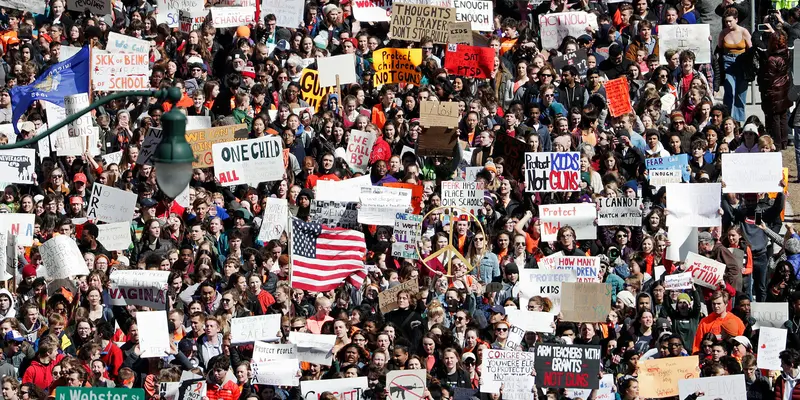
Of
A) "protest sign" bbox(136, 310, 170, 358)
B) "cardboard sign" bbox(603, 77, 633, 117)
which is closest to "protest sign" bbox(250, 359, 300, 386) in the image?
"protest sign" bbox(136, 310, 170, 358)

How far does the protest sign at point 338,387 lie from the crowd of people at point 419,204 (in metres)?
0.12

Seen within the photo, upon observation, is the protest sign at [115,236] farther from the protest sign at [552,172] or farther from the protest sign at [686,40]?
the protest sign at [686,40]

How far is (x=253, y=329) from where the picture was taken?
1975cm

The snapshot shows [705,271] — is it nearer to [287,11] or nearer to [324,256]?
[324,256]

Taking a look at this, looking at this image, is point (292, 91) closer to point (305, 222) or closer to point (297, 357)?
point (305, 222)

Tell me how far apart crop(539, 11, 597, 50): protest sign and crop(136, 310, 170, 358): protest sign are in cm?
835

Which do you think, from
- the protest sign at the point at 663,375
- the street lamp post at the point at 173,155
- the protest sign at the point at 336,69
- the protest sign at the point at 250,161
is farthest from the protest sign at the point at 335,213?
the street lamp post at the point at 173,155

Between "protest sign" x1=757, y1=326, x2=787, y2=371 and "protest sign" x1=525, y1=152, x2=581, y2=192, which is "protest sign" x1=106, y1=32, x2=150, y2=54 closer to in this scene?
"protest sign" x1=525, y1=152, x2=581, y2=192

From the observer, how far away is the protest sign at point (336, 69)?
24516mm

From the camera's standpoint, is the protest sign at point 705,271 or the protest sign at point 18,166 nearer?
the protest sign at point 705,271

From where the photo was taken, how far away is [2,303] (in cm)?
1986

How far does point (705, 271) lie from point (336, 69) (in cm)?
544

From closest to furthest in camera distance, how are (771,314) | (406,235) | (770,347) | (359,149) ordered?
(770,347) < (771,314) < (406,235) < (359,149)

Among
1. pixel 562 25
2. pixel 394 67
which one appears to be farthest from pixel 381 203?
pixel 562 25
